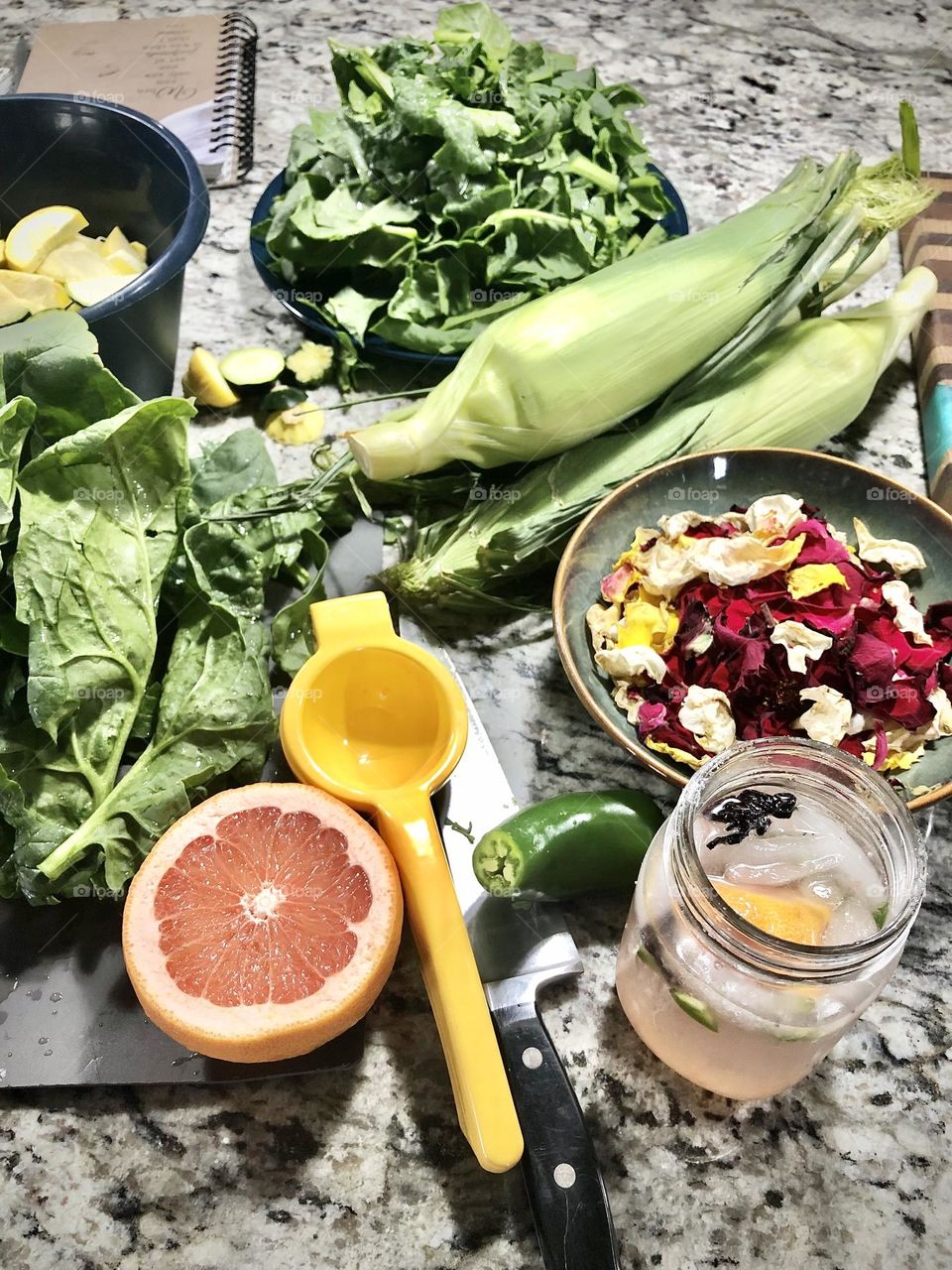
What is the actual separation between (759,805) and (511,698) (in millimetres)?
326

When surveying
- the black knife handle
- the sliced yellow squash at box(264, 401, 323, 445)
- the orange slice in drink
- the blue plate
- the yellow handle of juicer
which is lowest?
the black knife handle

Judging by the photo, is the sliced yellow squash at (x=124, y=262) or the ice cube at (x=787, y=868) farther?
the sliced yellow squash at (x=124, y=262)

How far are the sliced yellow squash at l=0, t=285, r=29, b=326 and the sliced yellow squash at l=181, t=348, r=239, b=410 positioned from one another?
0.66 ft

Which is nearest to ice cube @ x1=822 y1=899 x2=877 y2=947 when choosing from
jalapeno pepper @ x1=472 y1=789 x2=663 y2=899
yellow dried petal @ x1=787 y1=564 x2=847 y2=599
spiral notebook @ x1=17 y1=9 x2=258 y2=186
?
jalapeno pepper @ x1=472 y1=789 x2=663 y2=899

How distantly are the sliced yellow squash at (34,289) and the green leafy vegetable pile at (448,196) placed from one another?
0.88 feet

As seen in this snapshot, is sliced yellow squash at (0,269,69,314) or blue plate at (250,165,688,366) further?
blue plate at (250,165,688,366)

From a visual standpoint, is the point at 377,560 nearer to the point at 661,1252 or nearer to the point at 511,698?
the point at 511,698

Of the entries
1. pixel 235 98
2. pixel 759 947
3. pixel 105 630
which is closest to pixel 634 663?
A: pixel 759 947

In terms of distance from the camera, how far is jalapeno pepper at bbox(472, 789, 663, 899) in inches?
28.1

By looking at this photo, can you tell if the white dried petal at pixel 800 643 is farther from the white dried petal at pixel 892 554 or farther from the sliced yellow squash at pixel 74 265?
the sliced yellow squash at pixel 74 265

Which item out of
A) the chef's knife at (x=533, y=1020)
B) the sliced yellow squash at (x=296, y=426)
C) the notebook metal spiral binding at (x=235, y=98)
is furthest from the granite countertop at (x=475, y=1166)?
the notebook metal spiral binding at (x=235, y=98)

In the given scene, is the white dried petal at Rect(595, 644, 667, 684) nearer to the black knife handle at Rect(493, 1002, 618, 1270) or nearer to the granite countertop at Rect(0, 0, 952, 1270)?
the granite countertop at Rect(0, 0, 952, 1270)

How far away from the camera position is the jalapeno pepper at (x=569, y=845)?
0.71 m

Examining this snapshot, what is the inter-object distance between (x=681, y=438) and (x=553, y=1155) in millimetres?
648
